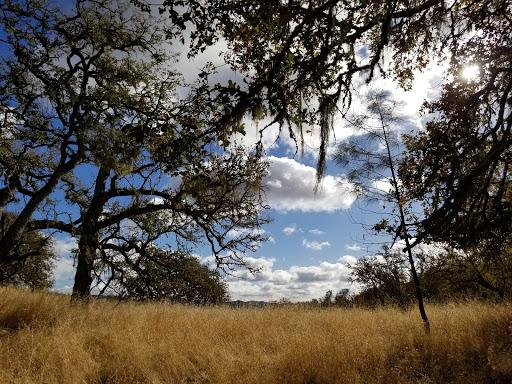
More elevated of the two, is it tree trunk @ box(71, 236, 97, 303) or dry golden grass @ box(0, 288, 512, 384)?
tree trunk @ box(71, 236, 97, 303)

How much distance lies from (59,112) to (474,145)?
900cm

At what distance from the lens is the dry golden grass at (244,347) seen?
18.4ft

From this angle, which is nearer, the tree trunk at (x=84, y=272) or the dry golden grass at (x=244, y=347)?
the dry golden grass at (x=244, y=347)

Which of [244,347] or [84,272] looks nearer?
[244,347]

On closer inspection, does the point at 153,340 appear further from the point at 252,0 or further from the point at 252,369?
the point at 252,0

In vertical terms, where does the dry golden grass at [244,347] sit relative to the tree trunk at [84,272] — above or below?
below

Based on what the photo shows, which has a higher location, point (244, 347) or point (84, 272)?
point (84, 272)

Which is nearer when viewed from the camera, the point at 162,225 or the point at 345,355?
the point at 345,355

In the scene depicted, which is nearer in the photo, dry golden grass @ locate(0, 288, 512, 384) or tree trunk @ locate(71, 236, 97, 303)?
dry golden grass @ locate(0, 288, 512, 384)

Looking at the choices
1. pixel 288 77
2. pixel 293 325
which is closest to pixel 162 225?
pixel 293 325

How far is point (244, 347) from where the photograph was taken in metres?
7.23

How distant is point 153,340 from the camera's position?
24.1 ft

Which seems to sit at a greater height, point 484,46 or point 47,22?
point 47,22

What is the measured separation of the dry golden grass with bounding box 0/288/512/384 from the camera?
5617 millimetres
